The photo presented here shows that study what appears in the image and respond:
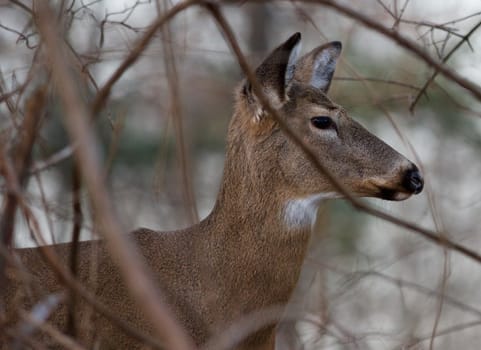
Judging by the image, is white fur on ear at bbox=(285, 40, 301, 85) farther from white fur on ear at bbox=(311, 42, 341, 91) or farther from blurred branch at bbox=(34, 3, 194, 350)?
blurred branch at bbox=(34, 3, 194, 350)

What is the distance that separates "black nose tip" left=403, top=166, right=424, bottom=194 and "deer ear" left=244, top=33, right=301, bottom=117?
73 cm

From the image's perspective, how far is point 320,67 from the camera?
20.6 feet

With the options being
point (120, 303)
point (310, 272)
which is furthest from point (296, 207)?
point (310, 272)

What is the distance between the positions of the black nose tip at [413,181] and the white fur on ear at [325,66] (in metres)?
1.21

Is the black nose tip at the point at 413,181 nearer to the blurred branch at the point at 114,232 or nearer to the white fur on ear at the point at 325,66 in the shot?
the white fur on ear at the point at 325,66

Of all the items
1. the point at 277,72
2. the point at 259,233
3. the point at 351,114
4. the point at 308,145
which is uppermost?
the point at 277,72

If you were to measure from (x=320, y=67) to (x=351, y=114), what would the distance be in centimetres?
724

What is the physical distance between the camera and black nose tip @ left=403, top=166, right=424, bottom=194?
17.0 feet

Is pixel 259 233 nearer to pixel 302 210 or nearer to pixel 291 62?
pixel 302 210

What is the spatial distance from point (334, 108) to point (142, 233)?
1.12 m

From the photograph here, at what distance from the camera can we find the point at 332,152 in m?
5.43

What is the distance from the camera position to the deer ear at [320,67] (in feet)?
20.5

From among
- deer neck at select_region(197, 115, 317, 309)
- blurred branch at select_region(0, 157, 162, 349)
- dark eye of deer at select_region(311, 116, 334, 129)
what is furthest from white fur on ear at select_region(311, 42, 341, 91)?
blurred branch at select_region(0, 157, 162, 349)

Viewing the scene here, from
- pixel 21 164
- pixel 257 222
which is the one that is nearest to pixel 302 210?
pixel 257 222
